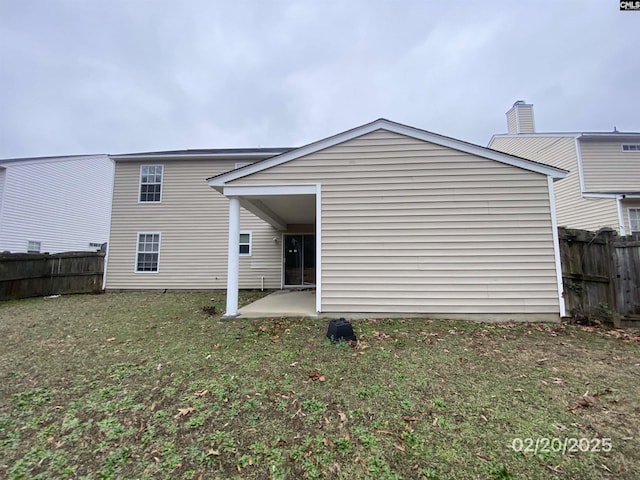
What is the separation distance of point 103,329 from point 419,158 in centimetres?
766

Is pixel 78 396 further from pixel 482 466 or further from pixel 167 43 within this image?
pixel 167 43

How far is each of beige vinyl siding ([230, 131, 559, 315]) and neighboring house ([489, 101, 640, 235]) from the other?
865 cm

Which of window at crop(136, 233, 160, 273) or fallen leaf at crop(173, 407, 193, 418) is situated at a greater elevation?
window at crop(136, 233, 160, 273)

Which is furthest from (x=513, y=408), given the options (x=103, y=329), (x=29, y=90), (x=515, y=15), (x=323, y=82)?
(x=29, y=90)

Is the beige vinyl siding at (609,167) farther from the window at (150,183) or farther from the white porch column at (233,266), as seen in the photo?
the window at (150,183)

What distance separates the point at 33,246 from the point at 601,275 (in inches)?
841

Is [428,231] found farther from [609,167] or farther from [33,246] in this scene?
[33,246]

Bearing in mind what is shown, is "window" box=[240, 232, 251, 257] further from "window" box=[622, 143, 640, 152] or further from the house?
"window" box=[622, 143, 640, 152]

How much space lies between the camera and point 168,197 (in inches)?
453

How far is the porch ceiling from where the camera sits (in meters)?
6.95

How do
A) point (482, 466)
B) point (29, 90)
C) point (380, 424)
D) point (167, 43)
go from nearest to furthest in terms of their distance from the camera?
1. point (482, 466)
2. point (380, 424)
3. point (167, 43)
4. point (29, 90)

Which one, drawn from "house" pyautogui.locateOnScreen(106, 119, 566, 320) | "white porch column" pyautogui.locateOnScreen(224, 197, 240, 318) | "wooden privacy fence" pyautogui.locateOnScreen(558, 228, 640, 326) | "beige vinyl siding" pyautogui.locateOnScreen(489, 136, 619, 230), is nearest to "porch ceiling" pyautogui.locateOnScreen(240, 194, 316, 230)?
"house" pyautogui.locateOnScreen(106, 119, 566, 320)
